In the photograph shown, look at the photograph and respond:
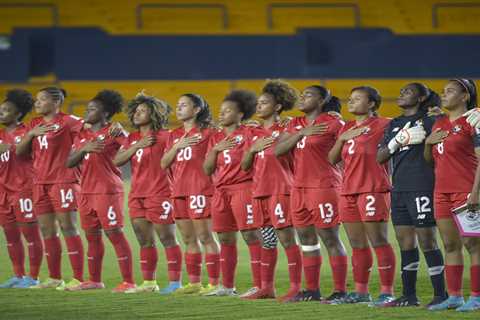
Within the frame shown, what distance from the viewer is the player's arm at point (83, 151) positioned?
11.2m

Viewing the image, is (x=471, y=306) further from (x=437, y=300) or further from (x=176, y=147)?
(x=176, y=147)

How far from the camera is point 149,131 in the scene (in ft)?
36.7

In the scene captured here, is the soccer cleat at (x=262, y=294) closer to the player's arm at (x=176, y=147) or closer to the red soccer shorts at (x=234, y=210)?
the red soccer shorts at (x=234, y=210)

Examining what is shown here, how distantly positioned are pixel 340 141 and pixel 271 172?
912mm

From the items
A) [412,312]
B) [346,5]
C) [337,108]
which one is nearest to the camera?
[412,312]

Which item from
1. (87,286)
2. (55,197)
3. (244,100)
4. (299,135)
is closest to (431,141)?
(299,135)

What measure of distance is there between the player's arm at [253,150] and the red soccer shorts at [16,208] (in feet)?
8.90

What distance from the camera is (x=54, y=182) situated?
11.4m

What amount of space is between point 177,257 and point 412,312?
303 cm

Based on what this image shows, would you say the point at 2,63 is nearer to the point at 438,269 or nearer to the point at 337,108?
the point at 337,108

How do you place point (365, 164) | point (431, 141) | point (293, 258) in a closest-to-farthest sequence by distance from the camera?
point (431, 141)
point (365, 164)
point (293, 258)

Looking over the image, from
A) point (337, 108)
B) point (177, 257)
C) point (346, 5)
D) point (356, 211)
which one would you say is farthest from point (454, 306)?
point (346, 5)

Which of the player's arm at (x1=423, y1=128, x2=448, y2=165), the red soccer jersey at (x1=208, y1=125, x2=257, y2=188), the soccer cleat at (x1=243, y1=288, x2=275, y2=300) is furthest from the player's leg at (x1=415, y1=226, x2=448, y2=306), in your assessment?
the red soccer jersey at (x1=208, y1=125, x2=257, y2=188)

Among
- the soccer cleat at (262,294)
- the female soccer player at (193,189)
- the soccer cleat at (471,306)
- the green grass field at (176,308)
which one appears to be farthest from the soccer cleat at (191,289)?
the soccer cleat at (471,306)
